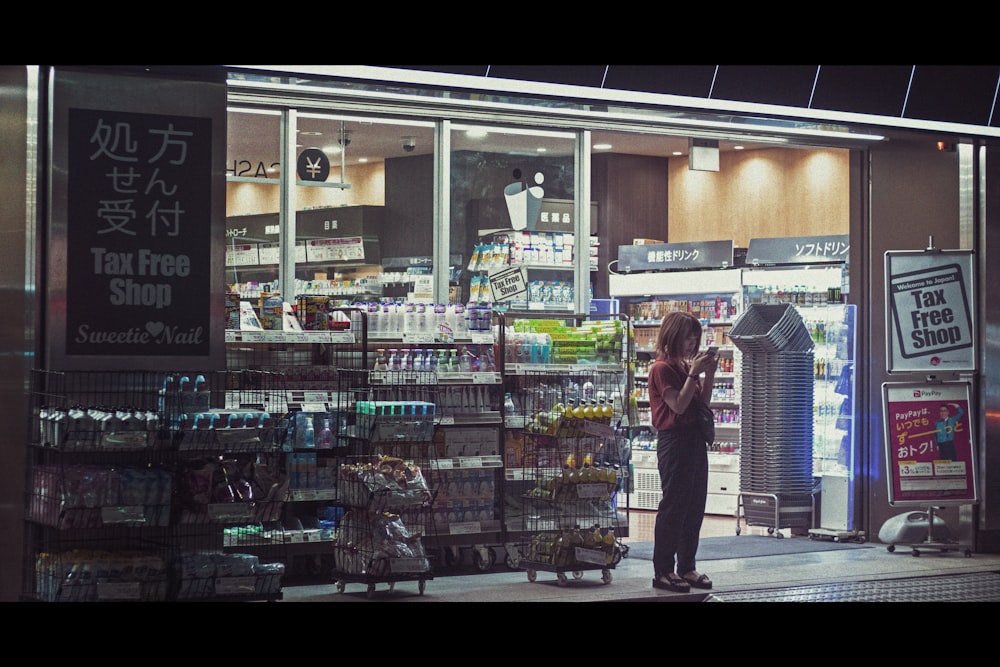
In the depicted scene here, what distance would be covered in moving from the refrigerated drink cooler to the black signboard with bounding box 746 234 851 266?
2511 millimetres

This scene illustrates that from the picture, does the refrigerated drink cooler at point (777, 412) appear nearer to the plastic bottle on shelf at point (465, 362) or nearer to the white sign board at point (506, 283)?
the white sign board at point (506, 283)

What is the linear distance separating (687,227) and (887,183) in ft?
22.4

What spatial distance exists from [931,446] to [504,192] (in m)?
3.45

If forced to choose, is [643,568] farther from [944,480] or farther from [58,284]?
[58,284]

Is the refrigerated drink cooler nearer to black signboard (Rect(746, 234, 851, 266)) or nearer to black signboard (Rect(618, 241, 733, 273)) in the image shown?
black signboard (Rect(746, 234, 851, 266))

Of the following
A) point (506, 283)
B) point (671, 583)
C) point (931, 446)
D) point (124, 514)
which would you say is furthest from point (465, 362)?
point (931, 446)

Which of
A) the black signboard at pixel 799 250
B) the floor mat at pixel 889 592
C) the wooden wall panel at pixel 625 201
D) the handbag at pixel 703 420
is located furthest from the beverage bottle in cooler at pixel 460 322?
the wooden wall panel at pixel 625 201

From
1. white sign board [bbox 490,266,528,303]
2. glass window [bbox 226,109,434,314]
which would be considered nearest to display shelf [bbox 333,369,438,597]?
glass window [bbox 226,109,434,314]

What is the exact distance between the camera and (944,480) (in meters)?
8.69

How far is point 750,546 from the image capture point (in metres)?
9.18

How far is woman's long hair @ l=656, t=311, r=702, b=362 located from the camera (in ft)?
23.3
